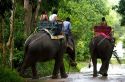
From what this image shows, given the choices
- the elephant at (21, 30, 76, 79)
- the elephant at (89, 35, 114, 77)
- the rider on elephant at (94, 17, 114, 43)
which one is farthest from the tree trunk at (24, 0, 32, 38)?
the elephant at (21, 30, 76, 79)

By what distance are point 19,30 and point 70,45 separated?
2941 mm

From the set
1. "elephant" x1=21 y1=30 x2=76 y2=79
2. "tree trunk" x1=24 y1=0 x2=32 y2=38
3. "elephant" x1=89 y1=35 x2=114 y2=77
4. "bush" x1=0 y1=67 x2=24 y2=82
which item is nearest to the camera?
"bush" x1=0 y1=67 x2=24 y2=82

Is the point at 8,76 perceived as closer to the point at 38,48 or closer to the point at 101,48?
the point at 38,48

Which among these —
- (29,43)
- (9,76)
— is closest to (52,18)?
(29,43)

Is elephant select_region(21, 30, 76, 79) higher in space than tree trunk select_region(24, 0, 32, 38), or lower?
lower

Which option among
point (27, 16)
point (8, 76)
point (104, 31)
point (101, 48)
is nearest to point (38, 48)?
point (8, 76)

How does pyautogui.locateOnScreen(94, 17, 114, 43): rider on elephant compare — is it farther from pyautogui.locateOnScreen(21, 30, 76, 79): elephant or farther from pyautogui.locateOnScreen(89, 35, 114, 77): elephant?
pyautogui.locateOnScreen(21, 30, 76, 79): elephant

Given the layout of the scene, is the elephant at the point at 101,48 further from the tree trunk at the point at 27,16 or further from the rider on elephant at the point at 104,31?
the tree trunk at the point at 27,16

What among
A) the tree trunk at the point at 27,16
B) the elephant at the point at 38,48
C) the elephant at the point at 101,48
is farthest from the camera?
the tree trunk at the point at 27,16

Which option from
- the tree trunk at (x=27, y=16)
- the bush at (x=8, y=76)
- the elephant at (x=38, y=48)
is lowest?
the bush at (x=8, y=76)

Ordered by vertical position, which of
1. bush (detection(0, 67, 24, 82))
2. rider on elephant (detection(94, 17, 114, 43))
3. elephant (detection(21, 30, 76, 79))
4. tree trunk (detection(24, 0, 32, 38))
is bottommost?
bush (detection(0, 67, 24, 82))

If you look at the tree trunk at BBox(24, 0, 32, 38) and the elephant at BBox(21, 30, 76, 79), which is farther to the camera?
the tree trunk at BBox(24, 0, 32, 38)

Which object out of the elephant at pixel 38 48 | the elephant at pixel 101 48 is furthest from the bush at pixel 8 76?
the elephant at pixel 101 48

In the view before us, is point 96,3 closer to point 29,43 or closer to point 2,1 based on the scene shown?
point 29,43
